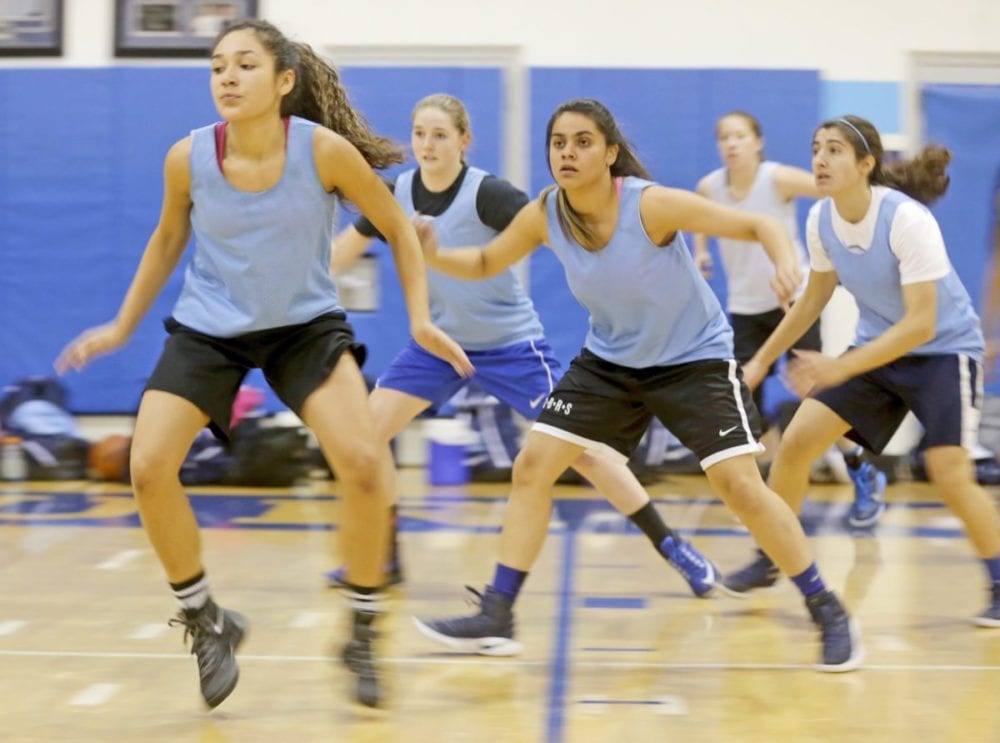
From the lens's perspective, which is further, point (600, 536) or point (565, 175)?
point (600, 536)

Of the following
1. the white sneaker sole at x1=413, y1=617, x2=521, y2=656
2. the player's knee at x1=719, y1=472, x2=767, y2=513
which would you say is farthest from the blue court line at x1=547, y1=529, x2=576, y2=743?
the player's knee at x1=719, y1=472, x2=767, y2=513

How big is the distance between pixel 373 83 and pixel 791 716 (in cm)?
594

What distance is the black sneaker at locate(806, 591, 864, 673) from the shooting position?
13.0 feet

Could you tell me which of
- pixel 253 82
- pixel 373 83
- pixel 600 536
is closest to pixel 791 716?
pixel 253 82

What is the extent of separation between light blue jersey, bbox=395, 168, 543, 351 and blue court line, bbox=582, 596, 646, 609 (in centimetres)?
92

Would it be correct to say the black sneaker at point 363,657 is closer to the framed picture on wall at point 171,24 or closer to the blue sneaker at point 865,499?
the blue sneaker at point 865,499

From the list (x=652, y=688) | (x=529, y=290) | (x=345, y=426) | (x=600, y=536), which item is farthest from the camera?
(x=529, y=290)

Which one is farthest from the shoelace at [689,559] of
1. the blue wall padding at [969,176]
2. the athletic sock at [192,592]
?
the blue wall padding at [969,176]

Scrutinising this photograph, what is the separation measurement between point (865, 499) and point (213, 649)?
3.70m

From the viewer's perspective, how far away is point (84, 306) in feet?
28.9

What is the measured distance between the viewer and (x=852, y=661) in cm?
396

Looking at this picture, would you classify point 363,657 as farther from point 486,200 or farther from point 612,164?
point 486,200

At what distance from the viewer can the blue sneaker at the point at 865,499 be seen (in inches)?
255

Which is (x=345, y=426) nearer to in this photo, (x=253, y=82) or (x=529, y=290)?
(x=253, y=82)
